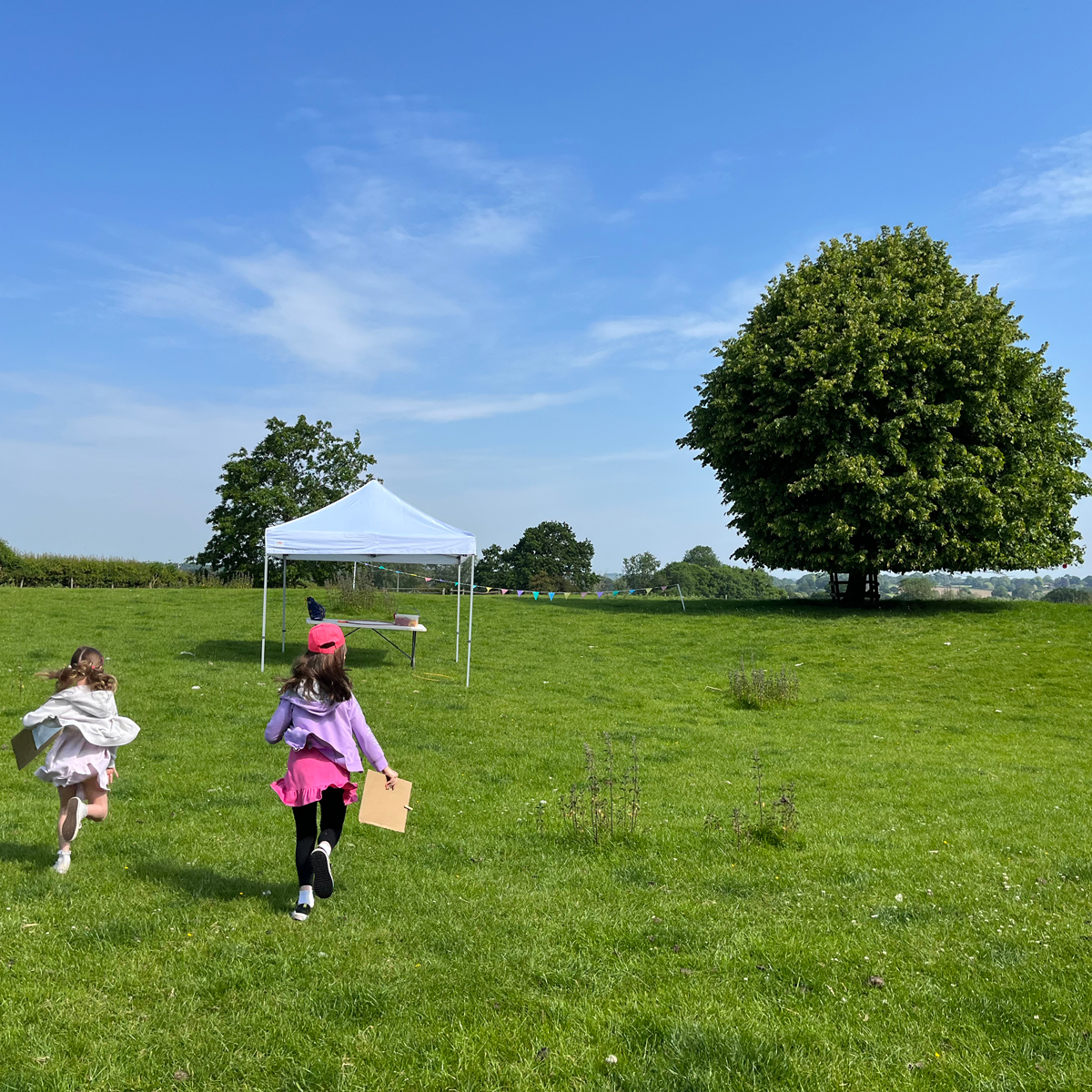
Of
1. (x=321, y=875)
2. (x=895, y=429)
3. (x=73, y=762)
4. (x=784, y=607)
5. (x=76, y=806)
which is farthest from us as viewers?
(x=784, y=607)

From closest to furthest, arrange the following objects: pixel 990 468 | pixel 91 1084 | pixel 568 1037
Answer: pixel 91 1084, pixel 568 1037, pixel 990 468

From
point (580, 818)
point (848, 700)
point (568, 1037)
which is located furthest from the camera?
point (848, 700)

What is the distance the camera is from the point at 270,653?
18.8 m

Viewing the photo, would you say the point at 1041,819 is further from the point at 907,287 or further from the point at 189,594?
the point at 189,594

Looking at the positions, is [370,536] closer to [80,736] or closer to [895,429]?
[80,736]

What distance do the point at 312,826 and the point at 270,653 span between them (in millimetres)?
13974

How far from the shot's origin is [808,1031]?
4.17 meters

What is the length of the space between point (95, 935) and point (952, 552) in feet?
87.9

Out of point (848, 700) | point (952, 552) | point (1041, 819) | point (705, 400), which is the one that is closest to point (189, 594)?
point (705, 400)

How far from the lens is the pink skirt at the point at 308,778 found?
5.49m

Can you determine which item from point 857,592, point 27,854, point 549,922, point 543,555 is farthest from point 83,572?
point 543,555

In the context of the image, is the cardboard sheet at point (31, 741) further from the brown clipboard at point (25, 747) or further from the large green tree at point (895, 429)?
the large green tree at point (895, 429)

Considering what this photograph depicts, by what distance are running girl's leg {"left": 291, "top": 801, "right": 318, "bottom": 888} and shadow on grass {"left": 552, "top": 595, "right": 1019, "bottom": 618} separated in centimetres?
2367

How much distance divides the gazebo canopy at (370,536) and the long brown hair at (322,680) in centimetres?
1063
